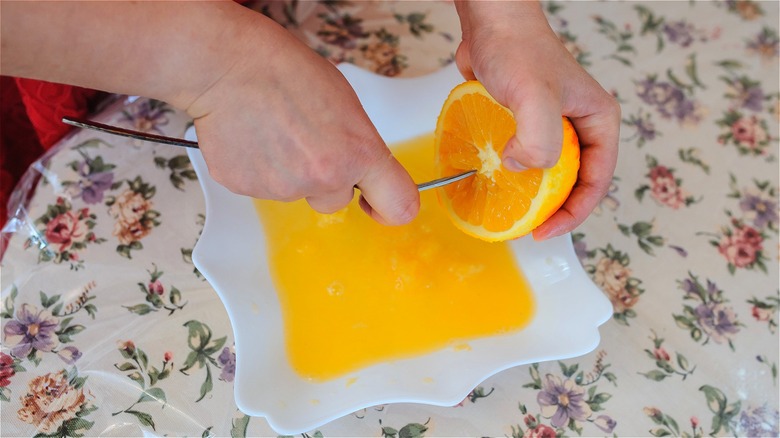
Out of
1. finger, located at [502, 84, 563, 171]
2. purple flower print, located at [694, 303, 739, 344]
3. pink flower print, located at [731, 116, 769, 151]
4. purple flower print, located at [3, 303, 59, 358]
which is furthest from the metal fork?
pink flower print, located at [731, 116, 769, 151]

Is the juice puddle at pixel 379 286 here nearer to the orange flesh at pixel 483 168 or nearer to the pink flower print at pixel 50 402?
the orange flesh at pixel 483 168

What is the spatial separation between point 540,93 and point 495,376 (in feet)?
1.12

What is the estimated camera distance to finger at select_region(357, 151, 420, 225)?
0.62 meters

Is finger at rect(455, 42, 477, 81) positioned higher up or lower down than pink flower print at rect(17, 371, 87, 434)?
higher up

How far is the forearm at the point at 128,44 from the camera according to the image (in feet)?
1.65

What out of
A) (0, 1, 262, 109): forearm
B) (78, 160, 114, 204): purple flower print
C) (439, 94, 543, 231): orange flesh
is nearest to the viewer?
Answer: (0, 1, 262, 109): forearm

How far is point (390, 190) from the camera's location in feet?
2.07

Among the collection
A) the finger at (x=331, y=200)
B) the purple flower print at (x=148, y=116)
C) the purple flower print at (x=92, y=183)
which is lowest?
the purple flower print at (x=92, y=183)

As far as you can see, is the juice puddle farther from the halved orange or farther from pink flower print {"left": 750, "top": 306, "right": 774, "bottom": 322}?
pink flower print {"left": 750, "top": 306, "right": 774, "bottom": 322}

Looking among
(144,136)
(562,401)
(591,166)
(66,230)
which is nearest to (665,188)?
(591,166)

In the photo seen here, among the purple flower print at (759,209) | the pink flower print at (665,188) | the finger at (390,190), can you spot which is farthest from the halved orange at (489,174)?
the purple flower print at (759,209)

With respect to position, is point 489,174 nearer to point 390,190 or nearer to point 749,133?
point 390,190

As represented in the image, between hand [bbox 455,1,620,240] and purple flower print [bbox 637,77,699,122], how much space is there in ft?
1.07

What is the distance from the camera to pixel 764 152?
0.97 metres
